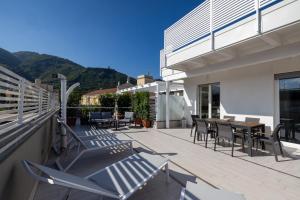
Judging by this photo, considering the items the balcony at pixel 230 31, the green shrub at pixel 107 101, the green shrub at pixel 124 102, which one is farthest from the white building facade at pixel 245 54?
the green shrub at pixel 107 101

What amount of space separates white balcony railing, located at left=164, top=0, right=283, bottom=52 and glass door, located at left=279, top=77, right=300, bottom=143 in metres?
2.87

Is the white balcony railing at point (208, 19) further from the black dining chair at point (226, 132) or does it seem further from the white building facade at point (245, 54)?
the black dining chair at point (226, 132)

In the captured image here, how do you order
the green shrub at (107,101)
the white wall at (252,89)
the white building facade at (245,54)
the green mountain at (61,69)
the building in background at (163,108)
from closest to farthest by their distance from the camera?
the white building facade at (245,54), the white wall at (252,89), the building in background at (163,108), the green shrub at (107,101), the green mountain at (61,69)

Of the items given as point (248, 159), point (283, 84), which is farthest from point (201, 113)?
point (248, 159)

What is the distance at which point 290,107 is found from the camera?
7.03m

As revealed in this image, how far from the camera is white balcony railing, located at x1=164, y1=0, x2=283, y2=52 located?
5.98 metres

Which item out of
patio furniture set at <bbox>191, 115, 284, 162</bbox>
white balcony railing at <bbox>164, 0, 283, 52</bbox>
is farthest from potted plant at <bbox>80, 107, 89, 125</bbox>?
patio furniture set at <bbox>191, 115, 284, 162</bbox>

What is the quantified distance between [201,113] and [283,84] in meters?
4.89

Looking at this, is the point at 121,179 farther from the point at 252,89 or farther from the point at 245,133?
the point at 252,89

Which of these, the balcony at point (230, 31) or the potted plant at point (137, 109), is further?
the potted plant at point (137, 109)

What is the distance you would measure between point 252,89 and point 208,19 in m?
3.33

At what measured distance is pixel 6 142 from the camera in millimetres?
2002

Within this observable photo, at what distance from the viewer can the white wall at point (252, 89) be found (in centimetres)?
746

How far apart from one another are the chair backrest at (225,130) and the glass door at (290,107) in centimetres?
269
